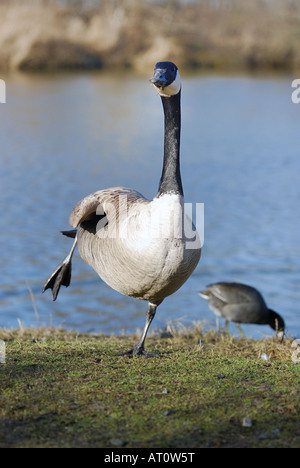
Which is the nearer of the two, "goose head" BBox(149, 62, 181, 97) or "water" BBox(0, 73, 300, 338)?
"goose head" BBox(149, 62, 181, 97)

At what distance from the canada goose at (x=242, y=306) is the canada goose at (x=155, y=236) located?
247 centimetres

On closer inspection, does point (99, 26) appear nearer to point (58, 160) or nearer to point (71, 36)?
point (71, 36)

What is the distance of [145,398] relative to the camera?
143 inches

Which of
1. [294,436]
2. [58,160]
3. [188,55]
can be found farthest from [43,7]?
[294,436]

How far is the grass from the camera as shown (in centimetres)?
316

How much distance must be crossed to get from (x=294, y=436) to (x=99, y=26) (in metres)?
37.2

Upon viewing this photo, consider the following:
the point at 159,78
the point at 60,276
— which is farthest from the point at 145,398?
the point at 60,276

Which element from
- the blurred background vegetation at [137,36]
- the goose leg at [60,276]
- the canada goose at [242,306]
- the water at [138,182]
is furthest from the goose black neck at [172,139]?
the blurred background vegetation at [137,36]

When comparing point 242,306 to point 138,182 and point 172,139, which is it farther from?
point 138,182

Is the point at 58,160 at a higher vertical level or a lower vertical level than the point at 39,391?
higher

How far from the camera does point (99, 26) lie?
37.8 meters

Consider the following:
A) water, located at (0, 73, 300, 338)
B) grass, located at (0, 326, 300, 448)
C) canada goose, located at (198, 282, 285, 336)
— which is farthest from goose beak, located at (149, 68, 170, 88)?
canada goose, located at (198, 282, 285, 336)

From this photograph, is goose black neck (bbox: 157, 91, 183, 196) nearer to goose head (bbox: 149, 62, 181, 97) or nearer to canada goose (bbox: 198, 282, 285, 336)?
goose head (bbox: 149, 62, 181, 97)

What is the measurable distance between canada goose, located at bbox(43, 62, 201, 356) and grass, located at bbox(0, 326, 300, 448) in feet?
1.47
